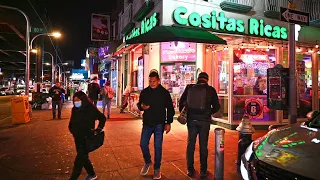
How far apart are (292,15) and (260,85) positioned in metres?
4.42

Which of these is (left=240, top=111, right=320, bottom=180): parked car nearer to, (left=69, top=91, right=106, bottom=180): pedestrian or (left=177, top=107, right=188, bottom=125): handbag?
(left=177, top=107, right=188, bottom=125): handbag

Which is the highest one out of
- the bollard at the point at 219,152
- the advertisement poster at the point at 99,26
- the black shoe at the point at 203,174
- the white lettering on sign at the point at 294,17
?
the advertisement poster at the point at 99,26

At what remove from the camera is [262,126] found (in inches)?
381

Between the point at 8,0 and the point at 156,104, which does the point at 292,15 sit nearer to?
the point at 156,104

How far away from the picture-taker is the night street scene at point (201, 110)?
14.0 ft

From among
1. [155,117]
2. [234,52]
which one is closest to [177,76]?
[234,52]

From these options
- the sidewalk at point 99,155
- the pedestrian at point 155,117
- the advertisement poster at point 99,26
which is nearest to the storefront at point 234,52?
the sidewalk at point 99,155

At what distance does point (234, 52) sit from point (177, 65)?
8.57ft

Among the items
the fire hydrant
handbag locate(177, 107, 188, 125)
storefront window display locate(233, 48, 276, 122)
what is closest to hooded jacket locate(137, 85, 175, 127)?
handbag locate(177, 107, 188, 125)

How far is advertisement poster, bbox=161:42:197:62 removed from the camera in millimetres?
11117


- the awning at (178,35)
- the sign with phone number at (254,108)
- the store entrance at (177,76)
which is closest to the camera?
the awning at (178,35)

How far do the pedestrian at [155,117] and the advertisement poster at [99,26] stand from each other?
13.6 m

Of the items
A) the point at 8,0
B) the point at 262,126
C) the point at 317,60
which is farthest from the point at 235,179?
the point at 8,0

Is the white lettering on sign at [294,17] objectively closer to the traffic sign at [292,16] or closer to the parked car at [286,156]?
the traffic sign at [292,16]
